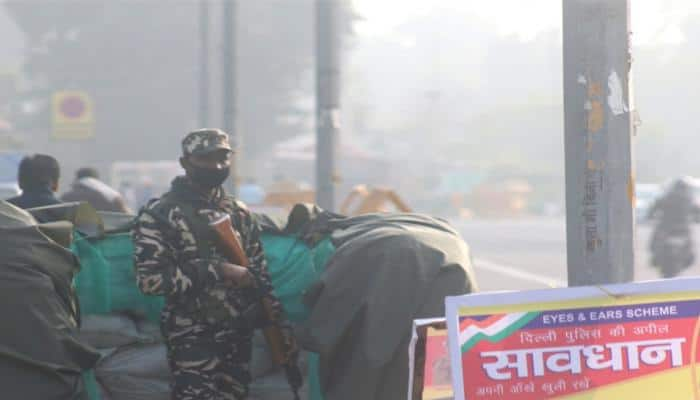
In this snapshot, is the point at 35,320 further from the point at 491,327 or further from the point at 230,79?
the point at 230,79

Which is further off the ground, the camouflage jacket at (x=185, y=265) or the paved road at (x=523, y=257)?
the camouflage jacket at (x=185, y=265)

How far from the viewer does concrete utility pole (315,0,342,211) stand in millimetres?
13414

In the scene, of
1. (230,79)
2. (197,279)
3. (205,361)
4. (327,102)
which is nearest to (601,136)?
(197,279)

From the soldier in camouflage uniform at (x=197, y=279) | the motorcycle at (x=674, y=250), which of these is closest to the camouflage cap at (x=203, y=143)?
the soldier in camouflage uniform at (x=197, y=279)

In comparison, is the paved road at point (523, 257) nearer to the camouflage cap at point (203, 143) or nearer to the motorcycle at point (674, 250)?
the motorcycle at point (674, 250)

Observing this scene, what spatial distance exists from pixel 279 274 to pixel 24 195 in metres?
2.08

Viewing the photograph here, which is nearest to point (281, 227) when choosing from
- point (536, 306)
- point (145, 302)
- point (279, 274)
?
point (279, 274)

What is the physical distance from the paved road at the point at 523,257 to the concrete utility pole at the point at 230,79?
4.12 metres

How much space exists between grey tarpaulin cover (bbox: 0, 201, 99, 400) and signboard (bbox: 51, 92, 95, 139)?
4380 centimetres

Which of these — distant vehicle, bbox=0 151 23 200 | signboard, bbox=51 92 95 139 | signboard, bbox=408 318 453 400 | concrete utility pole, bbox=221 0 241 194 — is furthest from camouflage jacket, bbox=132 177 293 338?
signboard, bbox=51 92 95 139

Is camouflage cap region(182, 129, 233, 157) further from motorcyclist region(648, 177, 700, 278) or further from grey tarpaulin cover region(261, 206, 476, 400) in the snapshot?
motorcyclist region(648, 177, 700, 278)

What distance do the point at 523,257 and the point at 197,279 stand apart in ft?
73.5

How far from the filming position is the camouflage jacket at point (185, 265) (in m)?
5.58

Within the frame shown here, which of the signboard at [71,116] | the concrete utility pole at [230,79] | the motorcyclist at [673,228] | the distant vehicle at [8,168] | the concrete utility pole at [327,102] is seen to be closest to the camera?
the concrete utility pole at [327,102]
